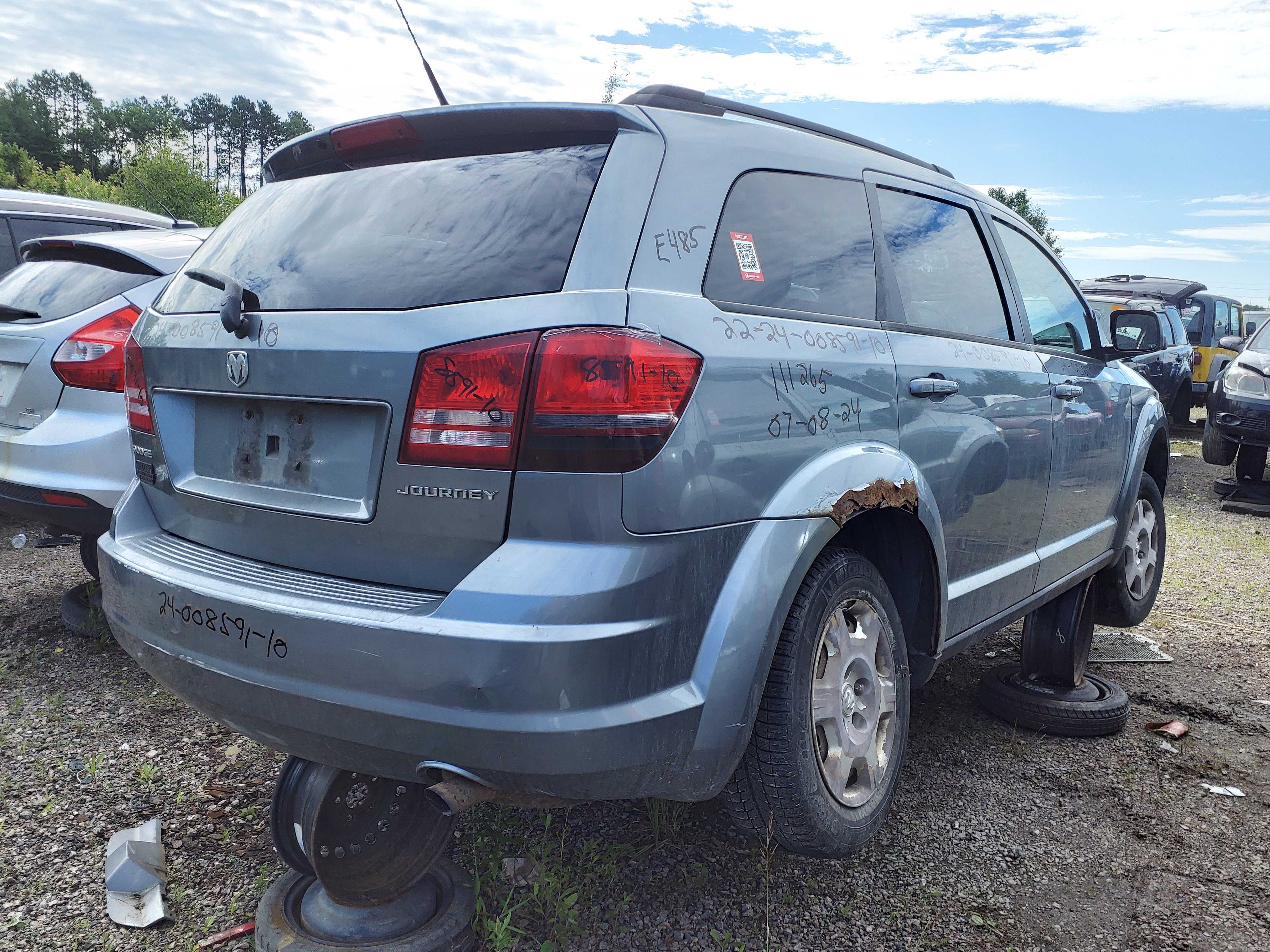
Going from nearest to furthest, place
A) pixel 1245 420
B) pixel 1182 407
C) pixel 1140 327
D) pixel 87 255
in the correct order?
1. pixel 1140 327
2. pixel 87 255
3. pixel 1245 420
4. pixel 1182 407

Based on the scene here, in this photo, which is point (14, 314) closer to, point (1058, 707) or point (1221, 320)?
point (1058, 707)

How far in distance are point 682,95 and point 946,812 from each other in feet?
7.09

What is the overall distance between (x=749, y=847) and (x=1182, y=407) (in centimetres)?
1455

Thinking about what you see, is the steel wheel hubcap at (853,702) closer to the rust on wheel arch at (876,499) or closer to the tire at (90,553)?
the rust on wheel arch at (876,499)

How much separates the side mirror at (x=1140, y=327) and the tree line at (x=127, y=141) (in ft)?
207

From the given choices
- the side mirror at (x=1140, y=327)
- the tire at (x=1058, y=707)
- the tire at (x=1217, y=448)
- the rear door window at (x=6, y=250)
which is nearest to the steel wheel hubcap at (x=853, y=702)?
the tire at (x=1058, y=707)

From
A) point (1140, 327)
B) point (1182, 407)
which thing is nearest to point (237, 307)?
point (1140, 327)

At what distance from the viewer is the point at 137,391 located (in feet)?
7.83

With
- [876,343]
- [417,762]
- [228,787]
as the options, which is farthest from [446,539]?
[228,787]

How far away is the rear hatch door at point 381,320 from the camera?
68.7 inches

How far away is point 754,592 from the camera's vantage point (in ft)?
6.15

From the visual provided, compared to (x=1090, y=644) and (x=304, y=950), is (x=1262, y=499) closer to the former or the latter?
(x=1090, y=644)

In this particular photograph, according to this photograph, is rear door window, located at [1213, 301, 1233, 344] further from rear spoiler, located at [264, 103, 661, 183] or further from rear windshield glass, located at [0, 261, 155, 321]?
rear spoiler, located at [264, 103, 661, 183]

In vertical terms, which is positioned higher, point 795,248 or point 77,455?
point 795,248
